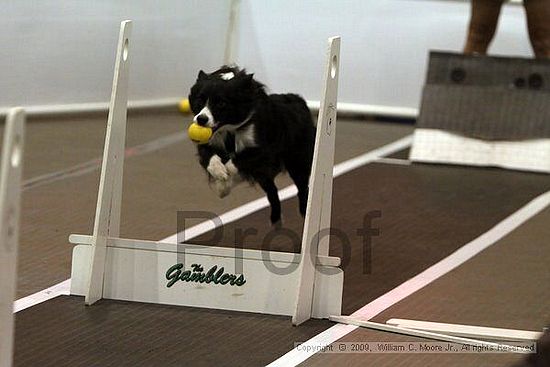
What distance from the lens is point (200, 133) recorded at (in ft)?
11.6

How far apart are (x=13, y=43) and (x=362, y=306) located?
3.41 m

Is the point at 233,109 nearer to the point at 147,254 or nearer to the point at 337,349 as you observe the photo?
the point at 147,254

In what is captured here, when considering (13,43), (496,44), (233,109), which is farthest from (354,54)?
(233,109)

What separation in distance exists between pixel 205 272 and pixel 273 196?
828mm

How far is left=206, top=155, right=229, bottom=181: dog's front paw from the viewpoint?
12.0 ft

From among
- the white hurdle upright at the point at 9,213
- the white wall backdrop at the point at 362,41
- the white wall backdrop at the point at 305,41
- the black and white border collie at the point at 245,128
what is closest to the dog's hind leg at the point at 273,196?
the black and white border collie at the point at 245,128

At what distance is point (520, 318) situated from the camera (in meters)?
3.43

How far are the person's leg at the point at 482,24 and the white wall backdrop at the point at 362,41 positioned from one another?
2.82ft

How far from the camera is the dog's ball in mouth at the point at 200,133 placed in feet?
11.6

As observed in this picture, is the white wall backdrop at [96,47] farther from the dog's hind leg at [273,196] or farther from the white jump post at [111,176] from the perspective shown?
the white jump post at [111,176]

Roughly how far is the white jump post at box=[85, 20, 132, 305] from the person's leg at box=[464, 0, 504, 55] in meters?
3.43

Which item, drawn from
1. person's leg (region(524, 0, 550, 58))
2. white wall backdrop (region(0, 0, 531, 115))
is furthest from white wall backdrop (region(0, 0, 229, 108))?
person's leg (region(524, 0, 550, 58))

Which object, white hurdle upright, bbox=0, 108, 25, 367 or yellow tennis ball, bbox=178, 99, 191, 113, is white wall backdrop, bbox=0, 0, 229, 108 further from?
white hurdle upright, bbox=0, 108, 25, 367

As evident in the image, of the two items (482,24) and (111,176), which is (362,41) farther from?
(111,176)
